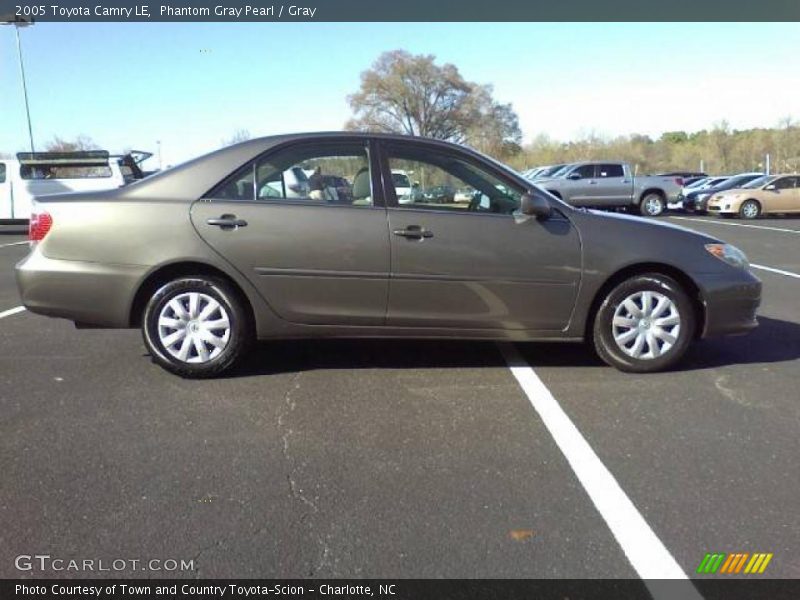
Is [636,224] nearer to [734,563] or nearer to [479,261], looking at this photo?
[479,261]

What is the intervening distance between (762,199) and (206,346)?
2204cm

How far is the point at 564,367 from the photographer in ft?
16.3

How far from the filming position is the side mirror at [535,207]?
14.9 ft

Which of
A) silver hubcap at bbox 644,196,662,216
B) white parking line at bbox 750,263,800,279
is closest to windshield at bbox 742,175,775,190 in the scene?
silver hubcap at bbox 644,196,662,216

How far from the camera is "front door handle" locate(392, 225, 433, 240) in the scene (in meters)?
4.53

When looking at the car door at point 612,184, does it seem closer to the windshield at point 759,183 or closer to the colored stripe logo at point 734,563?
the windshield at point 759,183

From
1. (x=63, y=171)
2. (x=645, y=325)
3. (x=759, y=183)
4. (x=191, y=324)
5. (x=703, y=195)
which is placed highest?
(x=63, y=171)

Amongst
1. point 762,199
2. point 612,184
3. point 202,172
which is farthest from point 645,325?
point 762,199

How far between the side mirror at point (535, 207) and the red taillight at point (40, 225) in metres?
3.21

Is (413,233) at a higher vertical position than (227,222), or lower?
lower

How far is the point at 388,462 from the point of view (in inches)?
133

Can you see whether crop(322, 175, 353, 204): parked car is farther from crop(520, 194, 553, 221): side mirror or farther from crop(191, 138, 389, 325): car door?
crop(520, 194, 553, 221): side mirror

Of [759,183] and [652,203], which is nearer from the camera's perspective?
[759,183]

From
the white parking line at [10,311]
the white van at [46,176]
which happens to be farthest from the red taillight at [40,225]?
the white van at [46,176]
